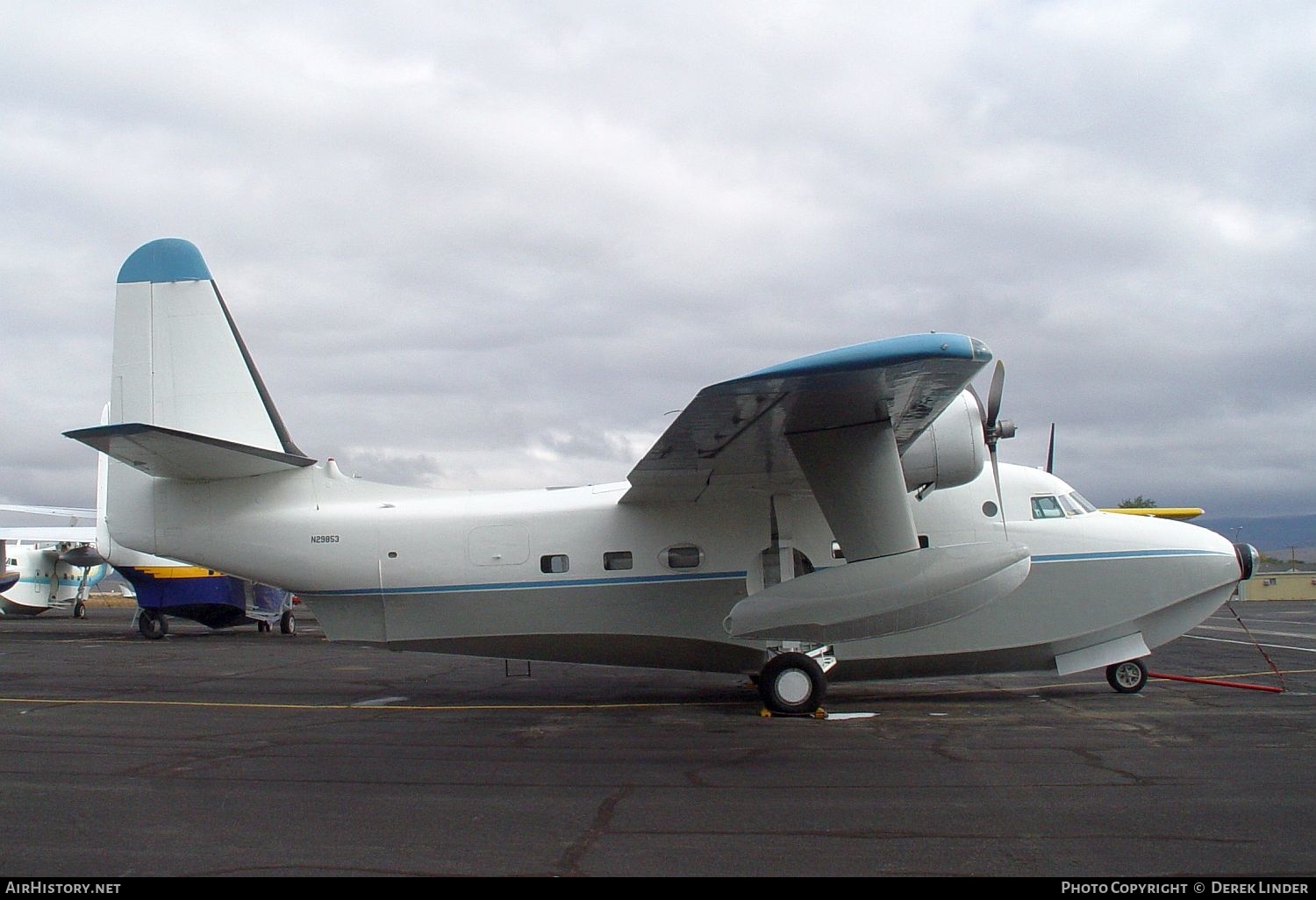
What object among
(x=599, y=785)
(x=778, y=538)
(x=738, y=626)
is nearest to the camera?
(x=599, y=785)

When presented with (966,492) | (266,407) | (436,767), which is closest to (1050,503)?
(966,492)

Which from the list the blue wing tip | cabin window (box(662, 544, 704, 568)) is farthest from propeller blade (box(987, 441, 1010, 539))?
the blue wing tip

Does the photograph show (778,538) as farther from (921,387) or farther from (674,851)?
(674,851)

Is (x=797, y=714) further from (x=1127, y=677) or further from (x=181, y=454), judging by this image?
(x=181, y=454)

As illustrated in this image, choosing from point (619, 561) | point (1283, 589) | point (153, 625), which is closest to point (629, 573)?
point (619, 561)

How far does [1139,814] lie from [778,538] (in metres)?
5.66

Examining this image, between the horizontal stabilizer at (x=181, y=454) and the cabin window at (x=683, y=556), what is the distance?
179 inches

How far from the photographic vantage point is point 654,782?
23.5 feet

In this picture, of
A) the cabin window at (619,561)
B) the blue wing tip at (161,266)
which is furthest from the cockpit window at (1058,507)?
the blue wing tip at (161,266)

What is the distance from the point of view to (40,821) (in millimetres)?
5980

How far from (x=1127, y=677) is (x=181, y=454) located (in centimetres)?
1179

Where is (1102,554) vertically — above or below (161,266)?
below

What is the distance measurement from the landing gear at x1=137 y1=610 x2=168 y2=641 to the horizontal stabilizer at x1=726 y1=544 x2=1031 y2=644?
2217 cm

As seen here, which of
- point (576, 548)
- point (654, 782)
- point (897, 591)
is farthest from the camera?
point (576, 548)
